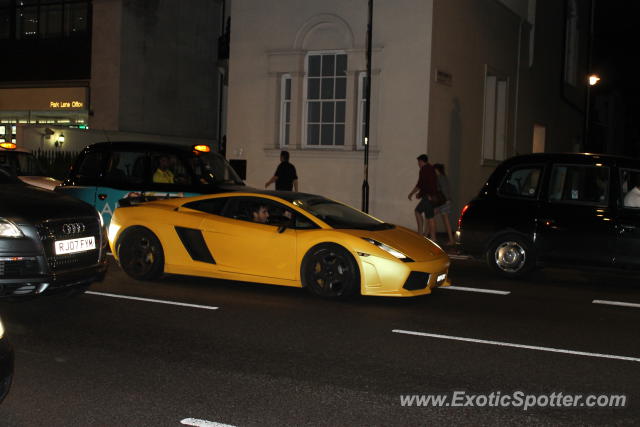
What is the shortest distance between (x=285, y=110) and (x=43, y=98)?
15728 millimetres

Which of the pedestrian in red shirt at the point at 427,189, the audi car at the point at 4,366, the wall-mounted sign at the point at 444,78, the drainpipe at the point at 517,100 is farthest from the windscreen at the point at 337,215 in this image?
the drainpipe at the point at 517,100

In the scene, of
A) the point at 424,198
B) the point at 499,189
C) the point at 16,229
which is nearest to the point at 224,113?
the point at 424,198

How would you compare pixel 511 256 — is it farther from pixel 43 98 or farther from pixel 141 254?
pixel 43 98

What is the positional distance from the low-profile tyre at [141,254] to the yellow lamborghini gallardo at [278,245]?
0.01 m

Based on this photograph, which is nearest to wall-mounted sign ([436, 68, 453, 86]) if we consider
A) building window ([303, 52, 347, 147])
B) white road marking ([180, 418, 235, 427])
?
building window ([303, 52, 347, 147])

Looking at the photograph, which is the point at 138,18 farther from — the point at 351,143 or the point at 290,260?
the point at 290,260

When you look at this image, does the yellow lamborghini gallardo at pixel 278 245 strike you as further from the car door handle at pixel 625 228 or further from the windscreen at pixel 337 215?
the car door handle at pixel 625 228

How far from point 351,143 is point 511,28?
292 inches

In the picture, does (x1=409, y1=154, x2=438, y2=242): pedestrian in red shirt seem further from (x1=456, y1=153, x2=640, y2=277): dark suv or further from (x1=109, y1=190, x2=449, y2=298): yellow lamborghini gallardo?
(x1=109, y1=190, x2=449, y2=298): yellow lamborghini gallardo

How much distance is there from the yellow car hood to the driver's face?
1.14 metres

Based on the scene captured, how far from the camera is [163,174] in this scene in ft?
42.1

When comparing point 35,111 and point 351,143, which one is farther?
point 35,111

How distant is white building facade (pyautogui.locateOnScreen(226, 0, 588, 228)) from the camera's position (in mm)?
19031

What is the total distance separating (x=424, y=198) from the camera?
16031mm
